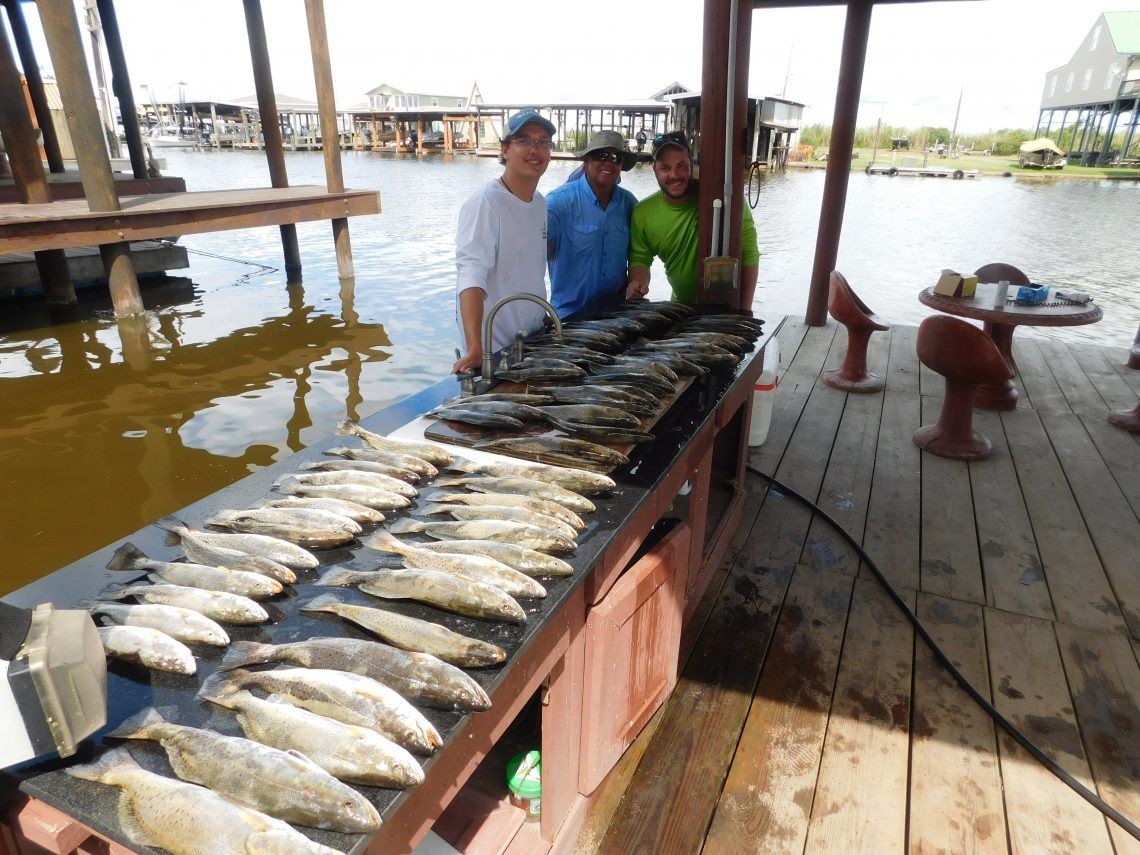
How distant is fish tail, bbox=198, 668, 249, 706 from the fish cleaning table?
0.07ft

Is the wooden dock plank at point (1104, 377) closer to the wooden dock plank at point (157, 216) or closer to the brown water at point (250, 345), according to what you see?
the brown water at point (250, 345)

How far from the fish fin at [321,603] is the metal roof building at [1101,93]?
54.6 metres

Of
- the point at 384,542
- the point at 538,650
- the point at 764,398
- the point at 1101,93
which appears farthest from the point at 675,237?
the point at 1101,93

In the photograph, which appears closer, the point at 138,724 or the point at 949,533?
the point at 138,724

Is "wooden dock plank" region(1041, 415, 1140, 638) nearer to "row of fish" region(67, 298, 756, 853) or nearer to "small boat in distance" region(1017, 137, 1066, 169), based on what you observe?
"row of fish" region(67, 298, 756, 853)

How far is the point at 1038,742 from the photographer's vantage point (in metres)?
2.78

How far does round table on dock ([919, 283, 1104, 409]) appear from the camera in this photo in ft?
18.2

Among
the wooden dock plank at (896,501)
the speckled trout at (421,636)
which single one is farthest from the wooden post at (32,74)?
the speckled trout at (421,636)

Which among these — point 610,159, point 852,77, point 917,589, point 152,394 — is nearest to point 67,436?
point 152,394

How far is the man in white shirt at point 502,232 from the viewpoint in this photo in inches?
147

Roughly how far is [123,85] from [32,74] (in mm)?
2986

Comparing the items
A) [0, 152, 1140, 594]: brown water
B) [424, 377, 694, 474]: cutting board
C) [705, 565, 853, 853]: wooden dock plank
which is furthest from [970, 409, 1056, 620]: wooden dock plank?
[0, 152, 1140, 594]: brown water

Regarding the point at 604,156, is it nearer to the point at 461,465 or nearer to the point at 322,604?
the point at 461,465

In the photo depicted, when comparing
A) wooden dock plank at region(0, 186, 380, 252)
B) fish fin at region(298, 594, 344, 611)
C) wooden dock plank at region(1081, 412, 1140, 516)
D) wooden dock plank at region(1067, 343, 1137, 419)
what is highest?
wooden dock plank at region(0, 186, 380, 252)
